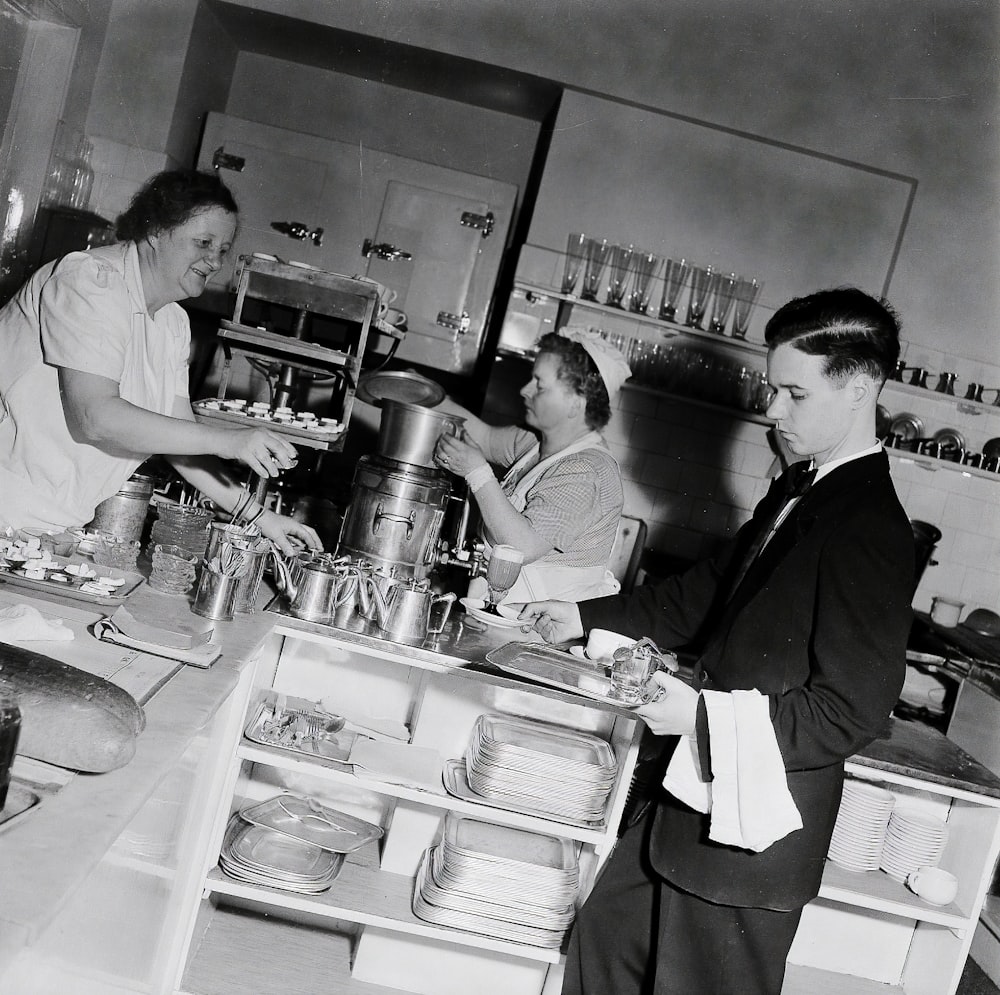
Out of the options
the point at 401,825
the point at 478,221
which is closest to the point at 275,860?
the point at 401,825

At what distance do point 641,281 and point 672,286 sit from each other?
7.6 inches

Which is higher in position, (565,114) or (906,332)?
(565,114)

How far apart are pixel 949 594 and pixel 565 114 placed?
338 cm

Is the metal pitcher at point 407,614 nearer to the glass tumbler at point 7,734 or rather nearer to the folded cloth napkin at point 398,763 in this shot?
the folded cloth napkin at point 398,763

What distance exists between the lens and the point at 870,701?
1.86m

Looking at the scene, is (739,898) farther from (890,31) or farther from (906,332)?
(890,31)

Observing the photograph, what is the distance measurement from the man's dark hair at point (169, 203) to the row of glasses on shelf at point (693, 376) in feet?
9.41

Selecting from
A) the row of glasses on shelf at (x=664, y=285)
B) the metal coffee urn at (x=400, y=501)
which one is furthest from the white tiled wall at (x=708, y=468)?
the metal coffee urn at (x=400, y=501)

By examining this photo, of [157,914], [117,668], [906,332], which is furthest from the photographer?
[906,332]

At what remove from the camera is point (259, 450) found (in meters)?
2.55

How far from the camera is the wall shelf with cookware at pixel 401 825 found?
8.59 feet

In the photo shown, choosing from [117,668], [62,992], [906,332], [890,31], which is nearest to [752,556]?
[117,668]

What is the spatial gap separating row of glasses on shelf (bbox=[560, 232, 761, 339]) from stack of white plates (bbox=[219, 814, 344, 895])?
3315mm

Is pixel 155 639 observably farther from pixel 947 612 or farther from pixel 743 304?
pixel 947 612
